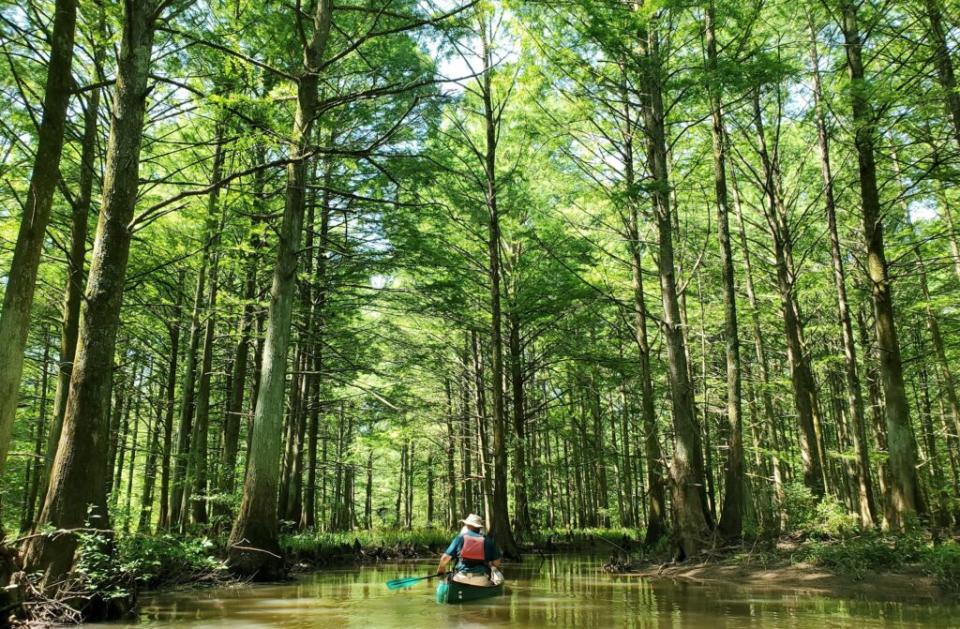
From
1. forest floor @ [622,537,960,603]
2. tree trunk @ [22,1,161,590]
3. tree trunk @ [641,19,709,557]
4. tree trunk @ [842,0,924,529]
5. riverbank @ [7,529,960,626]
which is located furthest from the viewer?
tree trunk @ [641,19,709,557]

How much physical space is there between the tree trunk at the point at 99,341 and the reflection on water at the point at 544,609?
3.63 feet

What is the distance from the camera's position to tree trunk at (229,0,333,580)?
9719 millimetres

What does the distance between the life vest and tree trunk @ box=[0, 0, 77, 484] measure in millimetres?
6253

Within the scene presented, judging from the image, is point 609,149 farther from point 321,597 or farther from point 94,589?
point 94,589

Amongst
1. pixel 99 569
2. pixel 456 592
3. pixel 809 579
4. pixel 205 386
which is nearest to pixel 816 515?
pixel 809 579

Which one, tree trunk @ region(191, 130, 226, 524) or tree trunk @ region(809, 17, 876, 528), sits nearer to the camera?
tree trunk @ region(191, 130, 226, 524)

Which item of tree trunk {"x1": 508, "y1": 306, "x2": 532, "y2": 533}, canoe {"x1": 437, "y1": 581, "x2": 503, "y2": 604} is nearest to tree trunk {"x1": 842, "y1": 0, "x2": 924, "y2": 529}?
canoe {"x1": 437, "y1": 581, "x2": 503, "y2": 604}

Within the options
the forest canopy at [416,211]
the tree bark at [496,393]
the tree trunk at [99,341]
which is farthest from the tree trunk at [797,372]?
the tree trunk at [99,341]

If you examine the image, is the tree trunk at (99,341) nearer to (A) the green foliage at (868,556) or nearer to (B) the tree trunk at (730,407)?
(B) the tree trunk at (730,407)

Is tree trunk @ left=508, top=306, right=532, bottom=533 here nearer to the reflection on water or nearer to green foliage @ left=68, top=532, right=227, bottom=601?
the reflection on water

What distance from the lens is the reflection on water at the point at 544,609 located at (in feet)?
20.3

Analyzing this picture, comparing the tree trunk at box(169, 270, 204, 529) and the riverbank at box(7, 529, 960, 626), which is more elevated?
the tree trunk at box(169, 270, 204, 529)

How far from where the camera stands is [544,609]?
25.0ft

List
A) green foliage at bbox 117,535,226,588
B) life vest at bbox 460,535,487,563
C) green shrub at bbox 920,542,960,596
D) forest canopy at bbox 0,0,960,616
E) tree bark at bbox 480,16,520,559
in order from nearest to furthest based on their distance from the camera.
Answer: forest canopy at bbox 0,0,960,616, green foliage at bbox 117,535,226,588, green shrub at bbox 920,542,960,596, life vest at bbox 460,535,487,563, tree bark at bbox 480,16,520,559
